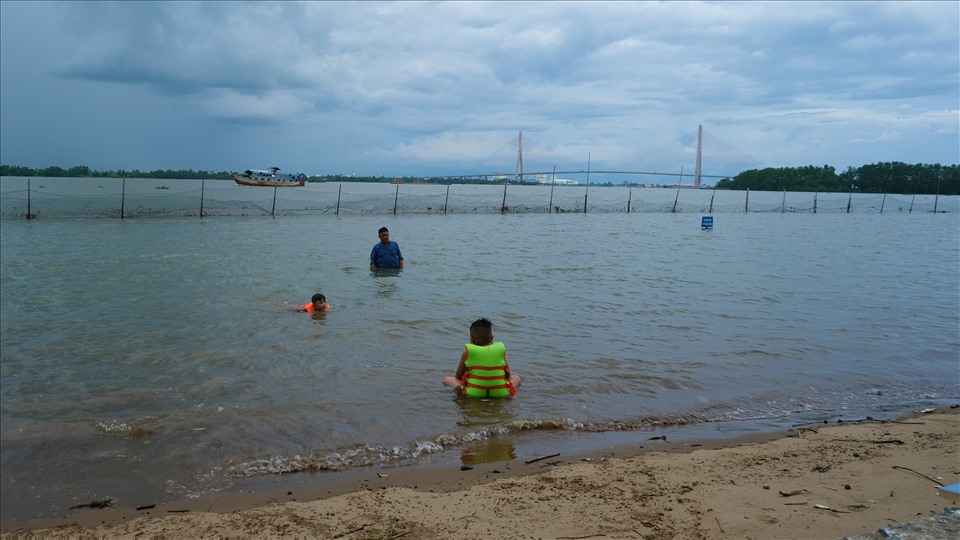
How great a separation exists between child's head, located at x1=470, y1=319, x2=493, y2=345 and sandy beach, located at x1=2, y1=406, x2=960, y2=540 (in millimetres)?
1723

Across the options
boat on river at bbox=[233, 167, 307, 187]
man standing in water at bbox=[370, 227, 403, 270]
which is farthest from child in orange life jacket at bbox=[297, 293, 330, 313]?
boat on river at bbox=[233, 167, 307, 187]

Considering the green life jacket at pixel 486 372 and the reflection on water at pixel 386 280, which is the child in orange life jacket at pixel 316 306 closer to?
the reflection on water at pixel 386 280

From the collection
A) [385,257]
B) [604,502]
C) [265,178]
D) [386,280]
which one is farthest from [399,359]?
[265,178]

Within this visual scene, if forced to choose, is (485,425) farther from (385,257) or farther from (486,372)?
(385,257)

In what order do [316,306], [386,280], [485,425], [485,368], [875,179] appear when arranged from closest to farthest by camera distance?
[485,425], [485,368], [316,306], [386,280], [875,179]

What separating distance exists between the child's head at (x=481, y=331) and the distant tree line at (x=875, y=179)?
88537 mm

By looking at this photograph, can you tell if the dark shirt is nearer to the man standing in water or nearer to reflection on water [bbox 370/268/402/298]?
the man standing in water

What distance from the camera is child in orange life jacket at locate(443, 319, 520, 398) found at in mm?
6484

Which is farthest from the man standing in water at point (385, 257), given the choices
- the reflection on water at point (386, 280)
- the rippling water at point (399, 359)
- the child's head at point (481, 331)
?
the child's head at point (481, 331)

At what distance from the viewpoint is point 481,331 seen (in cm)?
654

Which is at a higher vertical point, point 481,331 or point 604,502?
point 481,331

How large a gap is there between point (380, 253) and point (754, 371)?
31.7 feet

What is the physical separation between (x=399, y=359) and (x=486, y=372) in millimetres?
1932

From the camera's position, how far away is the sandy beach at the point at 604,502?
377cm
